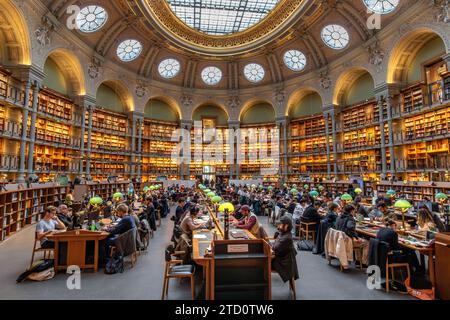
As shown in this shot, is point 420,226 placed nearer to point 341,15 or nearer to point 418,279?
point 418,279

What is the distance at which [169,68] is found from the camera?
23.5 m

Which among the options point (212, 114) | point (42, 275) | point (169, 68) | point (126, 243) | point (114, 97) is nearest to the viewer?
point (42, 275)

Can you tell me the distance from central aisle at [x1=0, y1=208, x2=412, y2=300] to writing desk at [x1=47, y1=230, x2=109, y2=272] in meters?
0.23

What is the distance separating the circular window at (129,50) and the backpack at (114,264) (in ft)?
62.7

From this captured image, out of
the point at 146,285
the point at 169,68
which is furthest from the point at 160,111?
the point at 146,285

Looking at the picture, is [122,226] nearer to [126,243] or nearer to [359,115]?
[126,243]

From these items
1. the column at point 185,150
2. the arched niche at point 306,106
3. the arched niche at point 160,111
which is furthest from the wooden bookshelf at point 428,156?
the arched niche at point 160,111

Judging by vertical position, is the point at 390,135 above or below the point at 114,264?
above

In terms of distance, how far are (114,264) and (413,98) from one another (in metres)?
17.1

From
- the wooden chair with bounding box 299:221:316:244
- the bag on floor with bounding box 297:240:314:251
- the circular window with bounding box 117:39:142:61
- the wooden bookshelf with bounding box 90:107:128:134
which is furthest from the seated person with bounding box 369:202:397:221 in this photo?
the circular window with bounding box 117:39:142:61

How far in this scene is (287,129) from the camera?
78.2 feet

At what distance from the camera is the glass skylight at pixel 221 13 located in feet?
61.0

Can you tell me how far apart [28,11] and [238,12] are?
13831mm

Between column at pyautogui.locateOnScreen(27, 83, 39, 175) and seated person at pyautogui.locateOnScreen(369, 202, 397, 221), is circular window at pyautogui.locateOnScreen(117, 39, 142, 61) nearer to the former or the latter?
column at pyautogui.locateOnScreen(27, 83, 39, 175)
